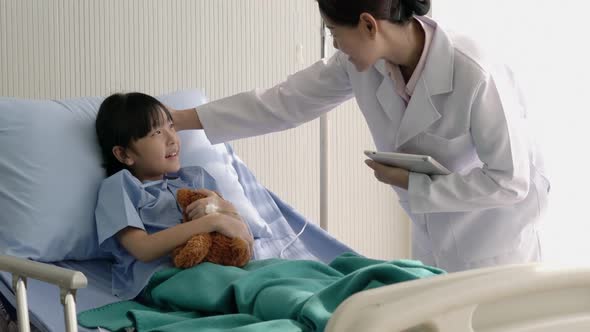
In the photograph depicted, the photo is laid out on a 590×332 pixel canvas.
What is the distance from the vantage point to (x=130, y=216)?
2354 millimetres

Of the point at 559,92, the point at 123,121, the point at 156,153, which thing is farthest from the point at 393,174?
the point at 559,92

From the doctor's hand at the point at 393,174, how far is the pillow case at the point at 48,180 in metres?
0.80

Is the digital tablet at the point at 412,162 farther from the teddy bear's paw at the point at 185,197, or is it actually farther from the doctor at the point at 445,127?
the teddy bear's paw at the point at 185,197

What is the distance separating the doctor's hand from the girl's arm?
418 millimetres

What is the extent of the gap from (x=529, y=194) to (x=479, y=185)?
0.23 metres

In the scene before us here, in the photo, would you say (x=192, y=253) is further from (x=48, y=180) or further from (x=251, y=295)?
(x=48, y=180)

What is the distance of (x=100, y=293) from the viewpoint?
231 cm

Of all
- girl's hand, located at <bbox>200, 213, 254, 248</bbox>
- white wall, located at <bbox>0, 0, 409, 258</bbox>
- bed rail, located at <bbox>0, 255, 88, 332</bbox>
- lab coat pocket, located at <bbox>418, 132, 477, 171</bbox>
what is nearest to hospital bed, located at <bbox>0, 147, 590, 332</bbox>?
bed rail, located at <bbox>0, 255, 88, 332</bbox>

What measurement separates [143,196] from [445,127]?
0.85m

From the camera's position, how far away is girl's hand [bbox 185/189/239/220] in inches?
95.4

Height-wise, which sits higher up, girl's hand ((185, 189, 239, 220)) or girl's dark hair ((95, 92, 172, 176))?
girl's dark hair ((95, 92, 172, 176))

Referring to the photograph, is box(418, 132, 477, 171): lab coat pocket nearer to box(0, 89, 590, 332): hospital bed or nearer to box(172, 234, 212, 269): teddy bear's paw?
box(172, 234, 212, 269): teddy bear's paw

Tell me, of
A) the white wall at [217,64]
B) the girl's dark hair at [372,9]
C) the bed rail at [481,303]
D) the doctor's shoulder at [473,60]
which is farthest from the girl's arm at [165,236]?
the bed rail at [481,303]

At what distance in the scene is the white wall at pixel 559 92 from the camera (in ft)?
11.6
